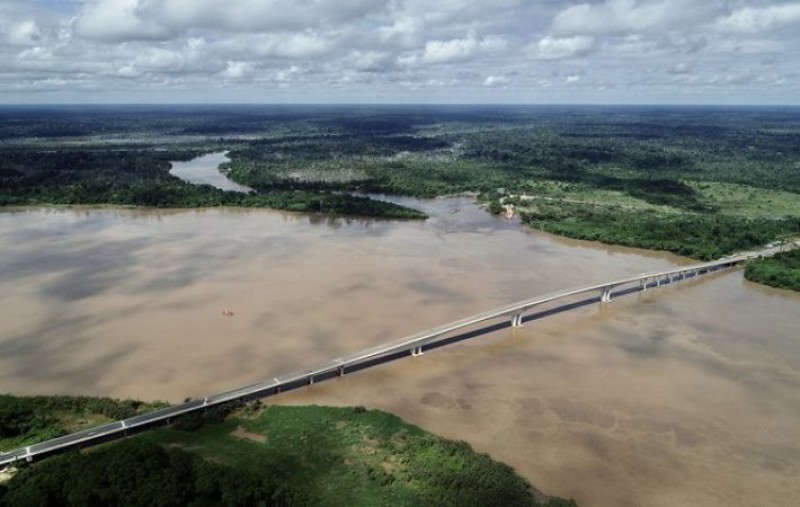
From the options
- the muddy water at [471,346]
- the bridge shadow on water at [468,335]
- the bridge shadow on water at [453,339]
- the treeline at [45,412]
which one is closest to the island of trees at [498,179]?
the bridge shadow on water at [468,335]

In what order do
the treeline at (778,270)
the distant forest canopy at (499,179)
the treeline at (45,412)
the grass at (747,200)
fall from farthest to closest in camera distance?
the grass at (747,200)
the distant forest canopy at (499,179)
the treeline at (778,270)
the treeline at (45,412)

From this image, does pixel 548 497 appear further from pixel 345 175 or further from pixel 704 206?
pixel 345 175

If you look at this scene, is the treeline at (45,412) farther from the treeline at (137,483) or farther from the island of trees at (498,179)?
the island of trees at (498,179)

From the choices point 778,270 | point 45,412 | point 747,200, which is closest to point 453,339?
point 45,412

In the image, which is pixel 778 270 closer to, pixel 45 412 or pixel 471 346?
pixel 471 346

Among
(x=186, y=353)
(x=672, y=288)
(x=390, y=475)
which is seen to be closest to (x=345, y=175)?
(x=672, y=288)

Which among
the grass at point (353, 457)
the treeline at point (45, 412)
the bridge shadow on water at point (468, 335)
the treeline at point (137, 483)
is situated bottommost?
the bridge shadow on water at point (468, 335)

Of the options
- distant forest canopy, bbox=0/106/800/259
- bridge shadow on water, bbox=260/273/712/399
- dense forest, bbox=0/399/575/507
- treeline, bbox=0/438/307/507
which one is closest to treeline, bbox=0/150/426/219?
distant forest canopy, bbox=0/106/800/259

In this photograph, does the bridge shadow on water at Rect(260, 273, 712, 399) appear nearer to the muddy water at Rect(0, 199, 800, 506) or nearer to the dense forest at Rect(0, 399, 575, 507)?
the muddy water at Rect(0, 199, 800, 506)
